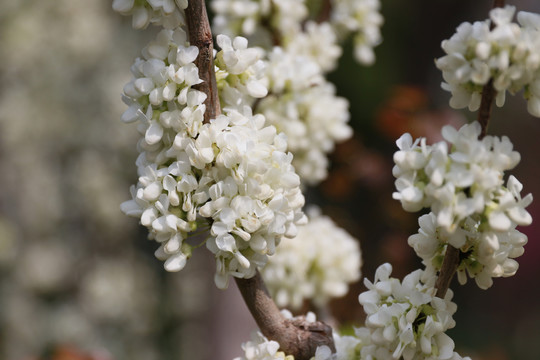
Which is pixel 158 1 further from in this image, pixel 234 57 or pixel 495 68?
pixel 495 68

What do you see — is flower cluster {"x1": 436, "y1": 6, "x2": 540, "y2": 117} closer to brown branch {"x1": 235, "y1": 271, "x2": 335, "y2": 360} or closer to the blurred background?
brown branch {"x1": 235, "y1": 271, "x2": 335, "y2": 360}

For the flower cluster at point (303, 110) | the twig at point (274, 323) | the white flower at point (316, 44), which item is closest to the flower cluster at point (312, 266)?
the flower cluster at point (303, 110)

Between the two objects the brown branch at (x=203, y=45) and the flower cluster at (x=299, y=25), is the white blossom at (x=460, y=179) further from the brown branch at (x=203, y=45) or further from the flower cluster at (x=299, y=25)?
the flower cluster at (x=299, y=25)

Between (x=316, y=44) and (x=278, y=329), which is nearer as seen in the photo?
(x=278, y=329)

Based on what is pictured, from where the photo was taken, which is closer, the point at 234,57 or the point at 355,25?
the point at 234,57

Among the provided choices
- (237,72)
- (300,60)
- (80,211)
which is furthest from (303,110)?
(80,211)

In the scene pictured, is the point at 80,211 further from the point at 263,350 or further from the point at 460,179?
the point at 460,179

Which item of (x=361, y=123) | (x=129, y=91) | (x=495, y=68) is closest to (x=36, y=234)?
(x=361, y=123)

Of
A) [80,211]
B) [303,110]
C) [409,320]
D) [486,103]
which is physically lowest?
[409,320]
